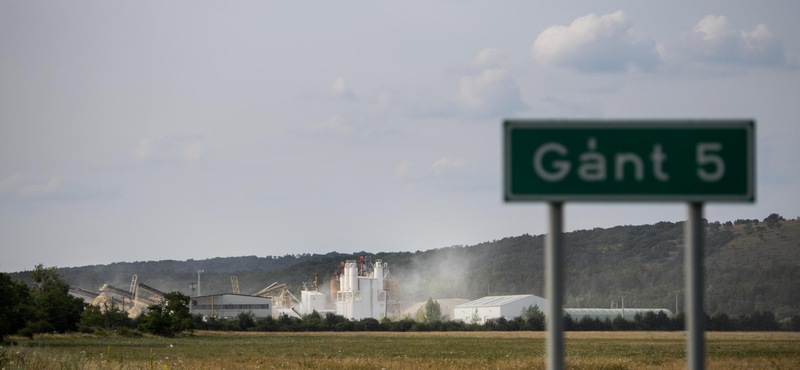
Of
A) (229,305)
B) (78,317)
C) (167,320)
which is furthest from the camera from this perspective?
(229,305)

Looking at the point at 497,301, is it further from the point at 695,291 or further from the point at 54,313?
the point at 695,291

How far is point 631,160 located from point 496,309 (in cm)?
13204

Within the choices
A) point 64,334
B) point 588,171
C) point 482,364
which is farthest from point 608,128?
point 64,334

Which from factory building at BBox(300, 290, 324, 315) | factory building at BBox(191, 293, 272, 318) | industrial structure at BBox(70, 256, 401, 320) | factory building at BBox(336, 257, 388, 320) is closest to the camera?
factory building at BBox(191, 293, 272, 318)

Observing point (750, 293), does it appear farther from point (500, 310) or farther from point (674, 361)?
point (674, 361)

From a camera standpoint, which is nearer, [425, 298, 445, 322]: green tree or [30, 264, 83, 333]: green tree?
[30, 264, 83, 333]: green tree

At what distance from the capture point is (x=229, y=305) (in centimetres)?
14300

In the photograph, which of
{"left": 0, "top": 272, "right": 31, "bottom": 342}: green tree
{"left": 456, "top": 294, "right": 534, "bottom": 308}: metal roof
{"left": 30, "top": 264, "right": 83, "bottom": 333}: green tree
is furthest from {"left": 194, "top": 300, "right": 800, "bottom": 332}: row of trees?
{"left": 0, "top": 272, "right": 31, "bottom": 342}: green tree

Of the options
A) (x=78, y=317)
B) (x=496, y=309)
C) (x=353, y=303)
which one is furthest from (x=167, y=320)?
(x=496, y=309)

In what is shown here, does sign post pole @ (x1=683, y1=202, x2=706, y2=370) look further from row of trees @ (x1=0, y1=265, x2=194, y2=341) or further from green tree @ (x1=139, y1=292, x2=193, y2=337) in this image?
green tree @ (x1=139, y1=292, x2=193, y2=337)

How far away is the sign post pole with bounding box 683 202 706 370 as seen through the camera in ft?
18.1

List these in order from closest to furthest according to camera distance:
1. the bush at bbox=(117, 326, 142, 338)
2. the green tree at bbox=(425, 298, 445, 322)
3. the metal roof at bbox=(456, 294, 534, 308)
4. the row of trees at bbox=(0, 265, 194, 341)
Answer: the row of trees at bbox=(0, 265, 194, 341), the bush at bbox=(117, 326, 142, 338), the metal roof at bbox=(456, 294, 534, 308), the green tree at bbox=(425, 298, 445, 322)

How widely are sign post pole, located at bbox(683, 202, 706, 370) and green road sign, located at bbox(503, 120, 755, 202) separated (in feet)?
0.69

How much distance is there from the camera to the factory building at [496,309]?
445ft
